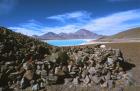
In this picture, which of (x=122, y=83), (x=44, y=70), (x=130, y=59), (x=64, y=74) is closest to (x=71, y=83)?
(x=64, y=74)

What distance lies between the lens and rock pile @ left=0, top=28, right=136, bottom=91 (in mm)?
17500

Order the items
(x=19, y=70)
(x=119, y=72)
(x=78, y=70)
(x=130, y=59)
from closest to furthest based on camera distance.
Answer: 1. (x=19, y=70)
2. (x=78, y=70)
3. (x=119, y=72)
4. (x=130, y=59)

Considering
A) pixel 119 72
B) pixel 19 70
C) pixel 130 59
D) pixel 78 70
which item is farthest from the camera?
pixel 130 59

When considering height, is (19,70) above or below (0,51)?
below

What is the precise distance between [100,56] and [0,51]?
885 cm

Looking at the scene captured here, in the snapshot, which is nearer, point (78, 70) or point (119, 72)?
point (78, 70)

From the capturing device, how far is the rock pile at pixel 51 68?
17.5 m

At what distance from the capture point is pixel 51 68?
18953 mm

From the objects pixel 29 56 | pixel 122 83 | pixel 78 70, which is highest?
pixel 29 56

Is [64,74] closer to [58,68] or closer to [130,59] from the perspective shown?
[58,68]

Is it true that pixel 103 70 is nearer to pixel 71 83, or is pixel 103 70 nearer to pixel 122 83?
pixel 122 83

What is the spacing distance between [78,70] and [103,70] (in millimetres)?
2192

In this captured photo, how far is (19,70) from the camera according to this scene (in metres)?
18.1

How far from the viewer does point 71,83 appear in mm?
18422
